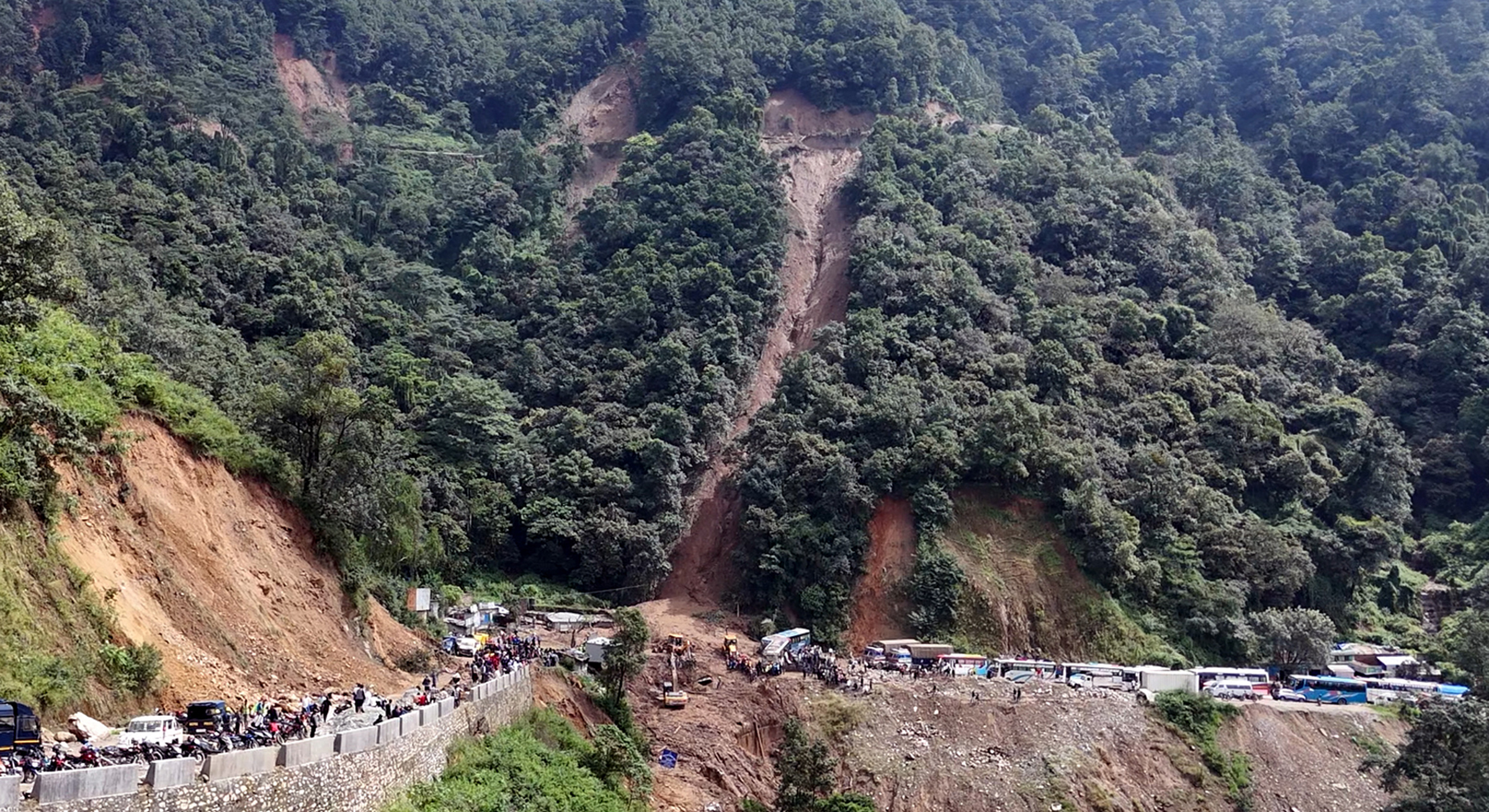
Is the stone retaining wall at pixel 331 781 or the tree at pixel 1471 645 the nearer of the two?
the stone retaining wall at pixel 331 781

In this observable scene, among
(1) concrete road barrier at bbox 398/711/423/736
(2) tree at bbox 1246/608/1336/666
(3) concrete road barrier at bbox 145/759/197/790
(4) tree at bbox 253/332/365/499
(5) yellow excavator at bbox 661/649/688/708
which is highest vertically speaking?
(4) tree at bbox 253/332/365/499

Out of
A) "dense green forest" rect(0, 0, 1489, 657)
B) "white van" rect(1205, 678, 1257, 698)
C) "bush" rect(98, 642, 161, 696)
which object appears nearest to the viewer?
"bush" rect(98, 642, 161, 696)

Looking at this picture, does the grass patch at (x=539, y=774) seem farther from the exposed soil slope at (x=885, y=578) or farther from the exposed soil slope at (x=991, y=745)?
the exposed soil slope at (x=885, y=578)

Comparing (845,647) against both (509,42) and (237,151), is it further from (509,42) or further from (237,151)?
(509,42)

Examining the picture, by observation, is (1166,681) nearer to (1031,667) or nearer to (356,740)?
(1031,667)

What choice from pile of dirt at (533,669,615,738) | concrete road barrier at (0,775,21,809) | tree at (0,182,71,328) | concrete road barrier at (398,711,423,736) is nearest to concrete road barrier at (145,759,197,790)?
concrete road barrier at (0,775,21,809)

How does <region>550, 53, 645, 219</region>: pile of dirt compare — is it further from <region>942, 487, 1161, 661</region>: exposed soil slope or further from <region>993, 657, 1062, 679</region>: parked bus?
<region>993, 657, 1062, 679</region>: parked bus

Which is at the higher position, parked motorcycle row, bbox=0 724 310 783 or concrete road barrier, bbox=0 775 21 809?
concrete road barrier, bbox=0 775 21 809

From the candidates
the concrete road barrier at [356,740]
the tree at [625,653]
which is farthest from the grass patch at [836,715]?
the concrete road barrier at [356,740]
